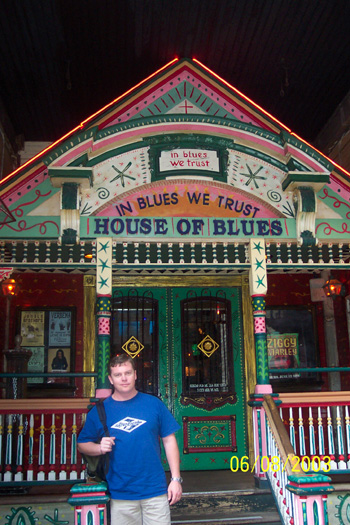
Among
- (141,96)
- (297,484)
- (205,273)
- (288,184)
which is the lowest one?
(297,484)

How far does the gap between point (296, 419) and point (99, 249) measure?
13.2ft

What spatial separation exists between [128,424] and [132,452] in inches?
7.3

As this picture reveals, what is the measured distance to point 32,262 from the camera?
643 centimetres

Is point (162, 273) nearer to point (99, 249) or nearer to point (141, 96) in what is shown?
point (99, 249)

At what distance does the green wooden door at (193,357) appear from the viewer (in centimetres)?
738

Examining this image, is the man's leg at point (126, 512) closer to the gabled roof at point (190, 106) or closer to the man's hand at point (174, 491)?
the man's hand at point (174, 491)

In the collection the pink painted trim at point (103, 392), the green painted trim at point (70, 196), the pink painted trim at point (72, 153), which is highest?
the pink painted trim at point (72, 153)

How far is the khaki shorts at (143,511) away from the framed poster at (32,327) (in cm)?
480

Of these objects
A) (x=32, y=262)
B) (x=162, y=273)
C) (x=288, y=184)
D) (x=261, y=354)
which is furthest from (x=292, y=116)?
(x=32, y=262)

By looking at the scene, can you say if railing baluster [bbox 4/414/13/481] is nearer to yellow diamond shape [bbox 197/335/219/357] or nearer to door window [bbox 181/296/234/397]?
door window [bbox 181/296/234/397]

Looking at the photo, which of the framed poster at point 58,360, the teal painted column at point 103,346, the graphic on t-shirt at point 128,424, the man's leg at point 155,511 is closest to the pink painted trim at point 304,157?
the teal painted column at point 103,346

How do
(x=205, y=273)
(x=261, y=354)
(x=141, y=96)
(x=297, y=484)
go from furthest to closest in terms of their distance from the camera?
1. (x=205, y=273)
2. (x=141, y=96)
3. (x=261, y=354)
4. (x=297, y=484)

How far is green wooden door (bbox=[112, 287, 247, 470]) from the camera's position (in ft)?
24.2

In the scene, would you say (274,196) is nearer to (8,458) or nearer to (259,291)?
(259,291)
